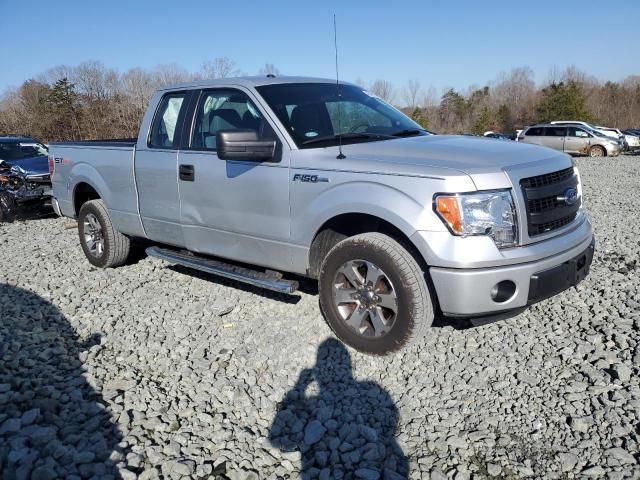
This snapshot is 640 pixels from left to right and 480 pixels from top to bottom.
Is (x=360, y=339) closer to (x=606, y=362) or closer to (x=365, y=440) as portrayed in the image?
(x=365, y=440)

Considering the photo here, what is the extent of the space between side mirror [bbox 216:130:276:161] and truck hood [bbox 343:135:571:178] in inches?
24.4

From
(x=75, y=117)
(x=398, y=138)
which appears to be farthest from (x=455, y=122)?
(x=398, y=138)

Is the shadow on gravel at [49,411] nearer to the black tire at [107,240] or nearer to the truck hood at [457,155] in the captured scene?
the black tire at [107,240]

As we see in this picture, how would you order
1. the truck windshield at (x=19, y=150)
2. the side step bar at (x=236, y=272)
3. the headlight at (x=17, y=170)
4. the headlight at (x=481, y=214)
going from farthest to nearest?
the truck windshield at (x=19, y=150)
the headlight at (x=17, y=170)
the side step bar at (x=236, y=272)
the headlight at (x=481, y=214)

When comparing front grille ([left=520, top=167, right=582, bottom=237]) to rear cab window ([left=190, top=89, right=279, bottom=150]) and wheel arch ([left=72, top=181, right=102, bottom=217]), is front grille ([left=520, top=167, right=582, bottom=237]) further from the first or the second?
wheel arch ([left=72, top=181, right=102, bottom=217])

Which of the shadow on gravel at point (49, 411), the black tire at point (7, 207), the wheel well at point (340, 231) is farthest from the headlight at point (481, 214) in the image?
the black tire at point (7, 207)

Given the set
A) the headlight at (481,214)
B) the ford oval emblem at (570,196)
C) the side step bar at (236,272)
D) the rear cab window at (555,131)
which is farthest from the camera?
the rear cab window at (555,131)

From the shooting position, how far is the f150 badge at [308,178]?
150 inches

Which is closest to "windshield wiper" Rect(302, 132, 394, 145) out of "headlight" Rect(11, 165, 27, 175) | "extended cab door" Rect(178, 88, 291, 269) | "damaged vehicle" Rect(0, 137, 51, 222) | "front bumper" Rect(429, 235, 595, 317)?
"extended cab door" Rect(178, 88, 291, 269)

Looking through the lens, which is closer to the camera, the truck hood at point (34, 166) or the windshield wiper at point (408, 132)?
the windshield wiper at point (408, 132)

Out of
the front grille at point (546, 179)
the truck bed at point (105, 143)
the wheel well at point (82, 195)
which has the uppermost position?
the truck bed at point (105, 143)

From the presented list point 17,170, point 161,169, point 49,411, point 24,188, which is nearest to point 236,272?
point 161,169

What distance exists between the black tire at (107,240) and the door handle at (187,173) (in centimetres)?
164

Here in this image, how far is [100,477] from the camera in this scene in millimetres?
2543
